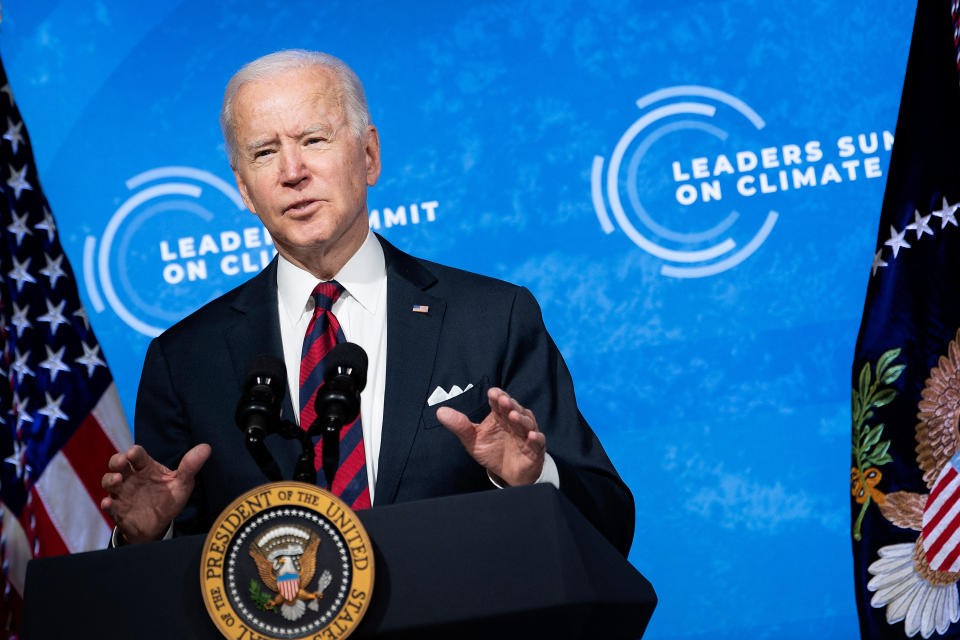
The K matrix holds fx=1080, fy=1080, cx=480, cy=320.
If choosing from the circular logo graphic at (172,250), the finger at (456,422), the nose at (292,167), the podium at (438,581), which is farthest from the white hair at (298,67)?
the circular logo graphic at (172,250)

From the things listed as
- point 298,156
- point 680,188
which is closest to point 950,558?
point 680,188

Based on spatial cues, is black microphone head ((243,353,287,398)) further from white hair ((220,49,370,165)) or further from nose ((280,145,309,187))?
white hair ((220,49,370,165))

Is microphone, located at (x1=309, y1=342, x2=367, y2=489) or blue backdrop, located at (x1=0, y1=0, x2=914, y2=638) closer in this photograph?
microphone, located at (x1=309, y1=342, x2=367, y2=489)


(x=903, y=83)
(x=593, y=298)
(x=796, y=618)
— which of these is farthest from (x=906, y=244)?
(x=796, y=618)

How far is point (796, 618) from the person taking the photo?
2.94 meters

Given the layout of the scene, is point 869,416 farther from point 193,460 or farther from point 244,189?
point 193,460

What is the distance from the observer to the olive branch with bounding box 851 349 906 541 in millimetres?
2938

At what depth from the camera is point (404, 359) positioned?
195 cm

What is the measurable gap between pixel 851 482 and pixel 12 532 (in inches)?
92.7

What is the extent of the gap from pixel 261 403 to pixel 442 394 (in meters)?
0.55

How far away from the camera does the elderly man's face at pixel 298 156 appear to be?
206cm

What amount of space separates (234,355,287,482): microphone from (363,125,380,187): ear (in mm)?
829

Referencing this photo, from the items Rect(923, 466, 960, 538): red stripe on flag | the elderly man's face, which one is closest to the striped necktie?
the elderly man's face

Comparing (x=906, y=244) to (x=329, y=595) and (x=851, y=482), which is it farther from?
(x=329, y=595)
